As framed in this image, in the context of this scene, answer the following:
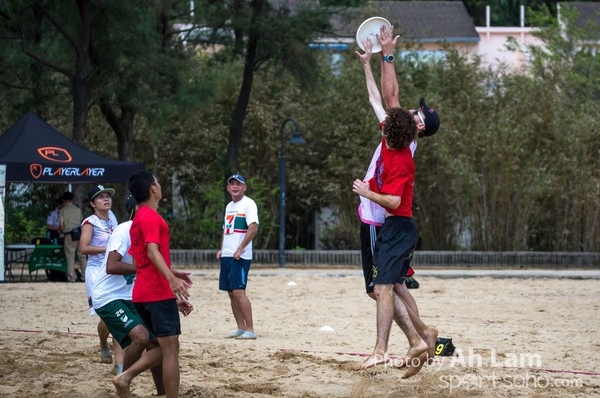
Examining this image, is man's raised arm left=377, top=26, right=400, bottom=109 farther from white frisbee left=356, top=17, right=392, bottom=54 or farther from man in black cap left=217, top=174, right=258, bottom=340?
man in black cap left=217, top=174, right=258, bottom=340

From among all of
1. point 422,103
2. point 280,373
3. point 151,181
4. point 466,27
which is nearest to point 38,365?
point 280,373

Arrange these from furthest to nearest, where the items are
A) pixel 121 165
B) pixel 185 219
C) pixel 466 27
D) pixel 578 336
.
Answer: pixel 466 27 < pixel 185 219 < pixel 121 165 < pixel 578 336

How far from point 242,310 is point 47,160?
820cm

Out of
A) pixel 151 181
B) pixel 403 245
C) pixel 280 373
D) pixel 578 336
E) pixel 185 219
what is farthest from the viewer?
pixel 185 219

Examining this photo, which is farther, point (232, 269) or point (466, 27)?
point (466, 27)

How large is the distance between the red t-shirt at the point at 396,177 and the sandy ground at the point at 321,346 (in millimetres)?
1473

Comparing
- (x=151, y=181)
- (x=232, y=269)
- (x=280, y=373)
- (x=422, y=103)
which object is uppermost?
(x=422, y=103)

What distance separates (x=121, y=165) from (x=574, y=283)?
9256 millimetres

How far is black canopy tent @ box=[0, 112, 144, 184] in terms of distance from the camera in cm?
1761

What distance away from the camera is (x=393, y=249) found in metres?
7.73

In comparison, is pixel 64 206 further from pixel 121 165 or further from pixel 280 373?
pixel 280 373

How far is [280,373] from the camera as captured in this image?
8.63m

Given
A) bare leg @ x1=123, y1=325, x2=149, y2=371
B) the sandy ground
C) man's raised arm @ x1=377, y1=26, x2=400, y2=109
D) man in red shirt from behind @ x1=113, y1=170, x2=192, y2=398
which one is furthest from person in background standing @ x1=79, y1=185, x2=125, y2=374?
man's raised arm @ x1=377, y1=26, x2=400, y2=109

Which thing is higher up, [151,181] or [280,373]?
[151,181]
